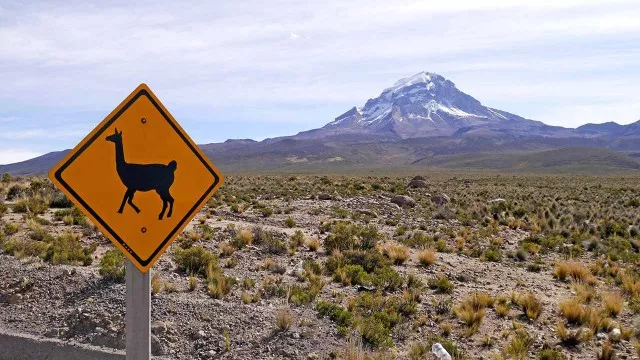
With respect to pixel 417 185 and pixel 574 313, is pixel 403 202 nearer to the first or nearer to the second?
pixel 417 185

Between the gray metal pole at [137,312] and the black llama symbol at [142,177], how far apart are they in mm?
418

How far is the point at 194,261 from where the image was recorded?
35.9 ft

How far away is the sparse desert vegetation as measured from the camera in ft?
23.7

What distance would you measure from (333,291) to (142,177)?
703 cm

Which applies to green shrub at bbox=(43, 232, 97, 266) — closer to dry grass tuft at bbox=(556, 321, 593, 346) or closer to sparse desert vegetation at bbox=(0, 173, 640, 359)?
sparse desert vegetation at bbox=(0, 173, 640, 359)

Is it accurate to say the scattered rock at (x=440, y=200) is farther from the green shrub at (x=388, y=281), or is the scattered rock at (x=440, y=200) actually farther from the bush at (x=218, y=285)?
the bush at (x=218, y=285)

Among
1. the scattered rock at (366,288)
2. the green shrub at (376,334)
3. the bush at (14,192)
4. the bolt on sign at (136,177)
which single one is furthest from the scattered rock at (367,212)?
the bolt on sign at (136,177)

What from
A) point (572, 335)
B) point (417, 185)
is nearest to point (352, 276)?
point (572, 335)

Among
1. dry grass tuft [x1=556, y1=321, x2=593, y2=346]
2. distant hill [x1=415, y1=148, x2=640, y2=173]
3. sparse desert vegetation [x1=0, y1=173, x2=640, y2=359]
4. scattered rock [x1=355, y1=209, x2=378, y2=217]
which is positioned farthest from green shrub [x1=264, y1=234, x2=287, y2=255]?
distant hill [x1=415, y1=148, x2=640, y2=173]

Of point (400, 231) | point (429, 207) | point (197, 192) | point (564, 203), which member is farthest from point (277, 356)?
point (564, 203)

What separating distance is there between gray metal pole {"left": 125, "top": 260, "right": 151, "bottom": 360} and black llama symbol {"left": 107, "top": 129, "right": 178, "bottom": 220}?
418mm

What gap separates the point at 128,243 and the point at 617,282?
12.4 metres

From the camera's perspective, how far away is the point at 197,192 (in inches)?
149

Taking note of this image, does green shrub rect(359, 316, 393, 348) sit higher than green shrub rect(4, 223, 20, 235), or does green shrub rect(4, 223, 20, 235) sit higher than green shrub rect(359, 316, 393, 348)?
green shrub rect(4, 223, 20, 235)
